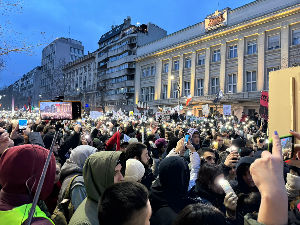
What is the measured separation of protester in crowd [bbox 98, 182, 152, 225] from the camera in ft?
4.66

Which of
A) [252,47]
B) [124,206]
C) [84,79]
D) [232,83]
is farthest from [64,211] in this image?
[84,79]

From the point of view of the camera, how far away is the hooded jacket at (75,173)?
2379mm

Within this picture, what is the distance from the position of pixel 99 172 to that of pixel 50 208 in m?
1.15

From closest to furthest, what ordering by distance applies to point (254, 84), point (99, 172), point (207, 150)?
point (99, 172)
point (207, 150)
point (254, 84)

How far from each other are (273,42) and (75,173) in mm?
27400

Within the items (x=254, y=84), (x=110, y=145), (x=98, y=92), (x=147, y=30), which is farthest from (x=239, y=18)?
(x=98, y=92)

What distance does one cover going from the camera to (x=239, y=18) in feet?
88.4

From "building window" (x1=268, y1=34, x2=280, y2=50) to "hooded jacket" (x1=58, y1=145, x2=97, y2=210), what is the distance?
88.1ft

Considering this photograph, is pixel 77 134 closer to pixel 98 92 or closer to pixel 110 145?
pixel 110 145

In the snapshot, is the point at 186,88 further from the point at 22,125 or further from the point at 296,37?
the point at 22,125

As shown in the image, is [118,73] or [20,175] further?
[118,73]

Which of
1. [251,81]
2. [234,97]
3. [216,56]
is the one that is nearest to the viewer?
[251,81]

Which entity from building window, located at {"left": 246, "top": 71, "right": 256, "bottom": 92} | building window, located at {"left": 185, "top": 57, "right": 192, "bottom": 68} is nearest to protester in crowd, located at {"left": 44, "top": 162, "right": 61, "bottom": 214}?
building window, located at {"left": 246, "top": 71, "right": 256, "bottom": 92}

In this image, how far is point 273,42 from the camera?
80.4 ft
